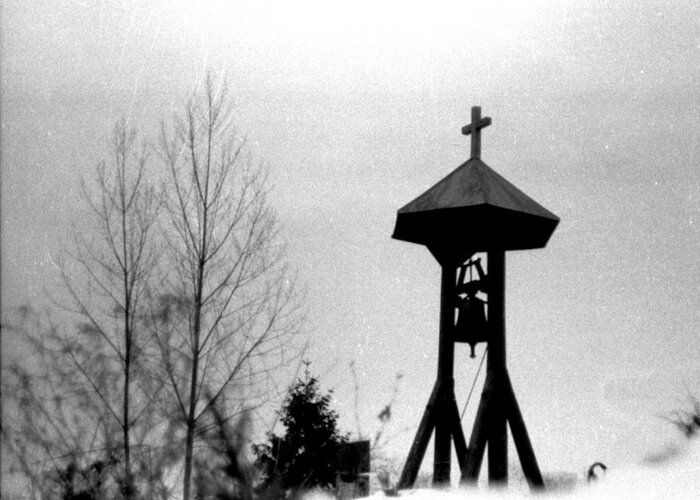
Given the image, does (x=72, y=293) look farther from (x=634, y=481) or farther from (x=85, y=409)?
(x=634, y=481)

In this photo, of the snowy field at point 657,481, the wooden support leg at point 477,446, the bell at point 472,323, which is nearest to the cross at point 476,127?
the bell at point 472,323

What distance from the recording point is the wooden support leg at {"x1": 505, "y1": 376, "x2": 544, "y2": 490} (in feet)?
16.9

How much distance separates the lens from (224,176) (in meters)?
6.43

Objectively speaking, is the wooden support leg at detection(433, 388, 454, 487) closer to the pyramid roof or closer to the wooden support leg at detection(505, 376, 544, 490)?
the wooden support leg at detection(505, 376, 544, 490)

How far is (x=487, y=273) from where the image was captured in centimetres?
570

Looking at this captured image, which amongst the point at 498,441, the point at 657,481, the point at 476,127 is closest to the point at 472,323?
the point at 498,441

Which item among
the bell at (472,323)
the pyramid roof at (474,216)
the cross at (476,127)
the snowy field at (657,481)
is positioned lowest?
the snowy field at (657,481)

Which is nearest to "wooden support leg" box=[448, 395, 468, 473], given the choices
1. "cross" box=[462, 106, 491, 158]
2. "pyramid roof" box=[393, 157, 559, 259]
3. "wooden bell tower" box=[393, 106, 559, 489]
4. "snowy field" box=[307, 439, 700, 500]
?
"wooden bell tower" box=[393, 106, 559, 489]

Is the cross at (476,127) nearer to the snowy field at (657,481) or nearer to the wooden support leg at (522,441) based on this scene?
the wooden support leg at (522,441)

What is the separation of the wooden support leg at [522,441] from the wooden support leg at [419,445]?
0.58 m

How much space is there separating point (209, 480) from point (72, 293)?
13.5 feet

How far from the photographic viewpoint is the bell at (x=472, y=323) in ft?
18.8

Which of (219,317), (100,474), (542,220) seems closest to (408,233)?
(542,220)

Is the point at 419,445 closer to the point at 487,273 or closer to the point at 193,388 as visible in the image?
the point at 487,273
